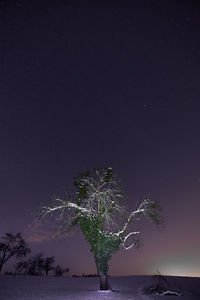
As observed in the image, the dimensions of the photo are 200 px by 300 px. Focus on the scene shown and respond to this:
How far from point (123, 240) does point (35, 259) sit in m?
49.2

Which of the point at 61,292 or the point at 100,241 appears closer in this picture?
the point at 61,292

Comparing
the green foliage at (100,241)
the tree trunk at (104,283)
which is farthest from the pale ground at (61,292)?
the green foliage at (100,241)

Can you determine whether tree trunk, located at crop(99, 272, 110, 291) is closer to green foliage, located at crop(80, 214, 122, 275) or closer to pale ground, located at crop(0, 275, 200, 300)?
green foliage, located at crop(80, 214, 122, 275)

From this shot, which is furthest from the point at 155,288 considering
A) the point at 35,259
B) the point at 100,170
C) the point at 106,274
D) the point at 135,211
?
the point at 35,259

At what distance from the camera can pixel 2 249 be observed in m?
53.0

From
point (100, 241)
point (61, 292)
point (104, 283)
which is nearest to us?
point (61, 292)

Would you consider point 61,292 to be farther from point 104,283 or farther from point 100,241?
point 100,241

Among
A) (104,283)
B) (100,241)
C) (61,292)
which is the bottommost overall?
(61,292)

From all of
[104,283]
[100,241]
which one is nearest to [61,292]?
[104,283]

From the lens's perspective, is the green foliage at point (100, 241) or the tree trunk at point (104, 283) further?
the green foliage at point (100, 241)

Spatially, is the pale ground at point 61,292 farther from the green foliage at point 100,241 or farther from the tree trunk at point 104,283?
the green foliage at point 100,241

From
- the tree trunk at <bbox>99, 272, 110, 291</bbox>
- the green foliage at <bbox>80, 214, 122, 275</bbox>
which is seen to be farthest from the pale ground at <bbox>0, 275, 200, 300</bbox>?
the green foliage at <bbox>80, 214, 122, 275</bbox>

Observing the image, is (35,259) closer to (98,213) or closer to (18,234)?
(18,234)

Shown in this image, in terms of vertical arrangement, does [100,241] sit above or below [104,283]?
above
